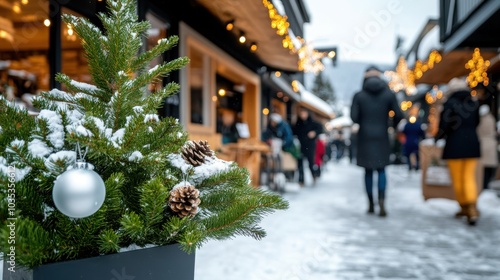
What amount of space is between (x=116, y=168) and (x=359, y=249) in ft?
10.1

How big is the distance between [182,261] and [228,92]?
9.78m

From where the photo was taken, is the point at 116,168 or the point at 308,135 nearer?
the point at 116,168

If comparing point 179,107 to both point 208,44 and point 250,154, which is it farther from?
point 250,154

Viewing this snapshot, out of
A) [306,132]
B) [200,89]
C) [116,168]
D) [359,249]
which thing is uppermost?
[200,89]

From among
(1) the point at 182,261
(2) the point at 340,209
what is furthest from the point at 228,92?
(1) the point at 182,261

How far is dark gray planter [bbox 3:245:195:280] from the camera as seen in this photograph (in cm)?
113

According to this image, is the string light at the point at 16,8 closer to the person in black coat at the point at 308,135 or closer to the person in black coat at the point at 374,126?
the person in black coat at the point at 374,126

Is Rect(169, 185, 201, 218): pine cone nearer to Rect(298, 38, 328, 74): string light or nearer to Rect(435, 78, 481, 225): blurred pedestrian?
Rect(435, 78, 481, 225): blurred pedestrian

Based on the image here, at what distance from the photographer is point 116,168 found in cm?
134

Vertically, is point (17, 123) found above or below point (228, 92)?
below

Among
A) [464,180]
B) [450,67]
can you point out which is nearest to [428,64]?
[450,67]

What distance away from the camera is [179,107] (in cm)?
553

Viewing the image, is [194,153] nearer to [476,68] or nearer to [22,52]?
[22,52]

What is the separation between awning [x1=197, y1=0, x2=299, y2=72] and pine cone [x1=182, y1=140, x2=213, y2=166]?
342 centimetres
